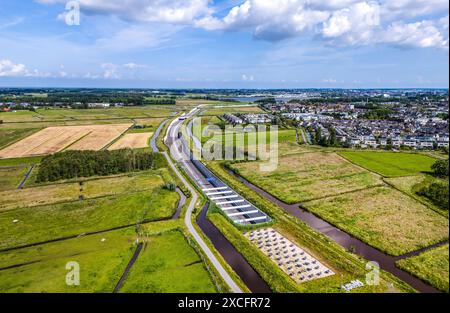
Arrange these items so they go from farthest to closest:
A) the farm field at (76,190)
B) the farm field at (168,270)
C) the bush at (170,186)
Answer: the bush at (170,186) < the farm field at (76,190) < the farm field at (168,270)

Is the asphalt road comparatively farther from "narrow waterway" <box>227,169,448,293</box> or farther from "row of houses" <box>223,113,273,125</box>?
"row of houses" <box>223,113,273,125</box>

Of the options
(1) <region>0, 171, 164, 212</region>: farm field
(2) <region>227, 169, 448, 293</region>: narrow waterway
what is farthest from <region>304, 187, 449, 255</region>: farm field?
(1) <region>0, 171, 164, 212</region>: farm field

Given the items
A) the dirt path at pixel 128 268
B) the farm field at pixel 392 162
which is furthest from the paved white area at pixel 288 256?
the farm field at pixel 392 162

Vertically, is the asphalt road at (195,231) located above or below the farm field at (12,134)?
below

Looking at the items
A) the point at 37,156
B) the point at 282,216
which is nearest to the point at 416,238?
the point at 282,216

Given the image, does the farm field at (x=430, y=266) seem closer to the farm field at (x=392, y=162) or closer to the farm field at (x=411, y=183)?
the farm field at (x=411, y=183)

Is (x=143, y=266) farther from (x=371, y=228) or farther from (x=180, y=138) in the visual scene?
(x=180, y=138)

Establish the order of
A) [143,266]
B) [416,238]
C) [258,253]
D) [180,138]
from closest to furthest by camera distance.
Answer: [143,266], [258,253], [416,238], [180,138]
